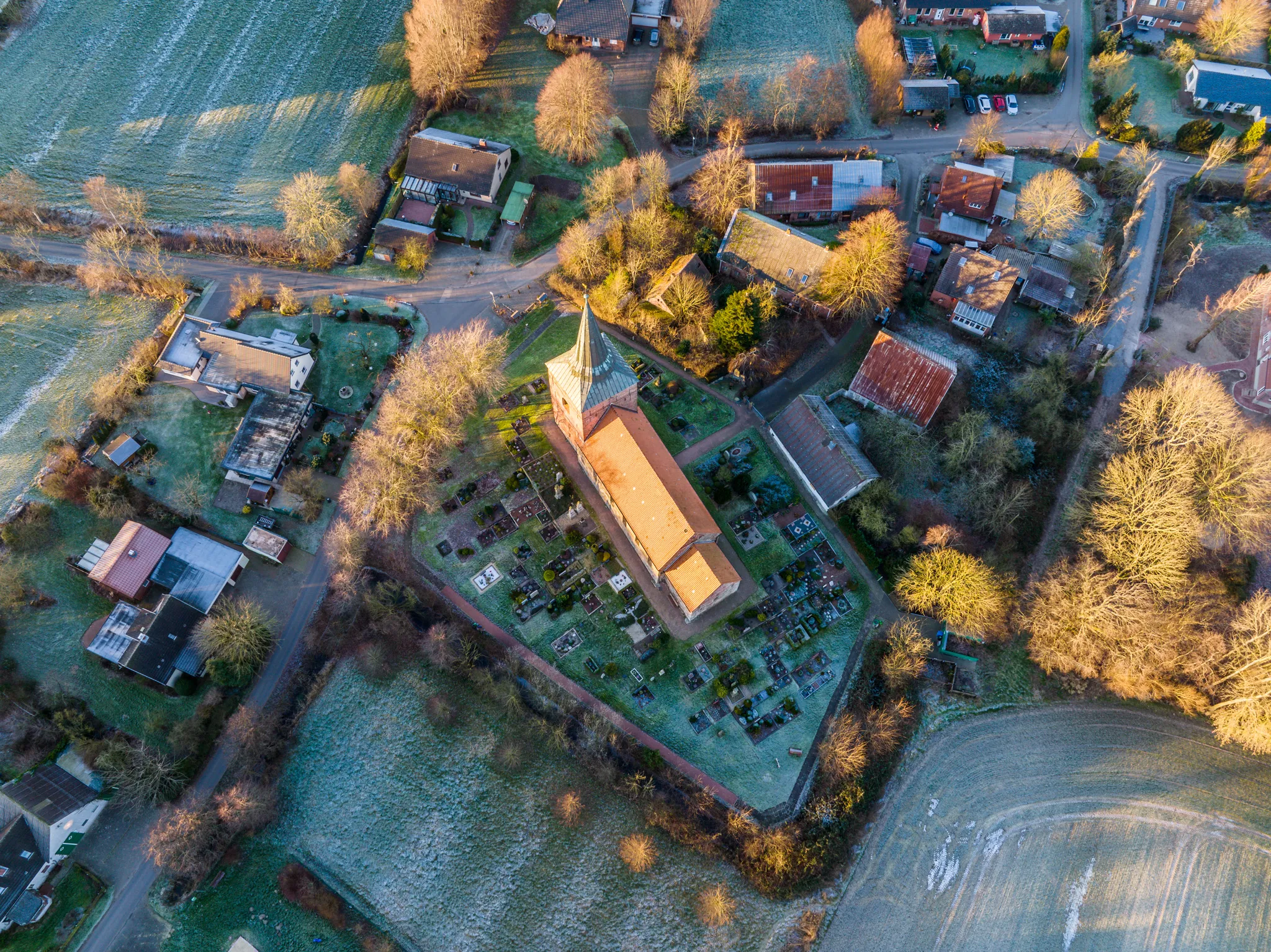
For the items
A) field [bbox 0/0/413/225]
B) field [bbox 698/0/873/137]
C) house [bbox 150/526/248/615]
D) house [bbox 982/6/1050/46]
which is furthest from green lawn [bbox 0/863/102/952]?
house [bbox 982/6/1050/46]

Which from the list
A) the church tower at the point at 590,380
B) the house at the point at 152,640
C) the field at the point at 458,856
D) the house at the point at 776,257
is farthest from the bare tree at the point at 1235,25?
the house at the point at 152,640

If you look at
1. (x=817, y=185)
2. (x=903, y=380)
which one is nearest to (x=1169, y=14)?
(x=817, y=185)

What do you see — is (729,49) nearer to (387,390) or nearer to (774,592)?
(387,390)

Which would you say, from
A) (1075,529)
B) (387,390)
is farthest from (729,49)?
(1075,529)

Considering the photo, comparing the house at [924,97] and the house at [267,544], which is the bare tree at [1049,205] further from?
the house at [267,544]

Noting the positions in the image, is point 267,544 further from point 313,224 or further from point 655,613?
point 655,613

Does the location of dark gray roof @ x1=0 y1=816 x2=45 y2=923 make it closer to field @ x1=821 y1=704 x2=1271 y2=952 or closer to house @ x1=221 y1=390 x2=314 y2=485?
house @ x1=221 y1=390 x2=314 y2=485
